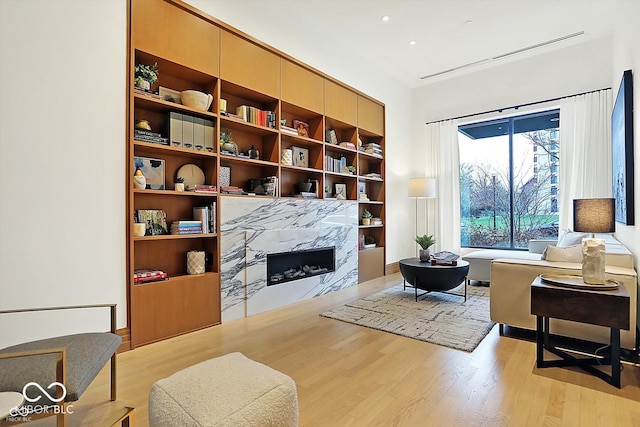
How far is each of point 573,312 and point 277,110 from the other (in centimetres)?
339

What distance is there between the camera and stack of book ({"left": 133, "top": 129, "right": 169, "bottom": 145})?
285 centimetres

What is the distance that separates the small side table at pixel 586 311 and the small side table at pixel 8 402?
2.75 m

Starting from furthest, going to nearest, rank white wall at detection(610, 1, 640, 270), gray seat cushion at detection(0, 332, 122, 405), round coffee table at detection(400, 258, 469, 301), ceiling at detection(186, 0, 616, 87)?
ceiling at detection(186, 0, 616, 87), round coffee table at detection(400, 258, 469, 301), white wall at detection(610, 1, 640, 270), gray seat cushion at detection(0, 332, 122, 405)

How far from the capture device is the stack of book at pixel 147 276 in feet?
9.19

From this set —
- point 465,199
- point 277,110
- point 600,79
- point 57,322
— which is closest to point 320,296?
point 277,110

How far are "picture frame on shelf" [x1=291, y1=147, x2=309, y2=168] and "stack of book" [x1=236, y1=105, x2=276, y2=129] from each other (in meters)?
0.57

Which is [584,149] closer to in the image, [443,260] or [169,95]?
[443,260]

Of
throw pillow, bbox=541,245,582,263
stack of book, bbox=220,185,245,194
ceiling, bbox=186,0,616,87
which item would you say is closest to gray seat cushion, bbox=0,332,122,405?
stack of book, bbox=220,185,245,194

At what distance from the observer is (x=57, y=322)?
2365mm

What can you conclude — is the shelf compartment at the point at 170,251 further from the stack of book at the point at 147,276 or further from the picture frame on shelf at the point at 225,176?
the picture frame on shelf at the point at 225,176

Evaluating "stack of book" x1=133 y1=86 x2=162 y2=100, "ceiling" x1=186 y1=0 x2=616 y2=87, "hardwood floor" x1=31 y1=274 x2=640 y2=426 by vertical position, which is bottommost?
"hardwood floor" x1=31 y1=274 x2=640 y2=426

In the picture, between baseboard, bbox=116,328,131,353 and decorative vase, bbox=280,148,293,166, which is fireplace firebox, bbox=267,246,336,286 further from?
baseboard, bbox=116,328,131,353

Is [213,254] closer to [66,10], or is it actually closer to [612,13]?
[66,10]

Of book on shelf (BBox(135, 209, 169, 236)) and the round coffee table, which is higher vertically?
book on shelf (BBox(135, 209, 169, 236))
